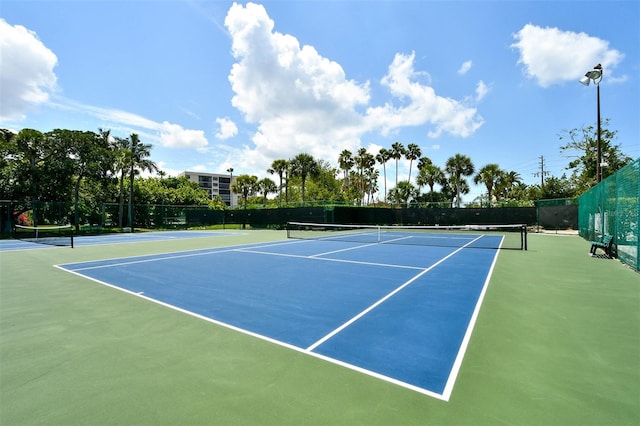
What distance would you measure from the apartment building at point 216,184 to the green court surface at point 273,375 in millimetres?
116932

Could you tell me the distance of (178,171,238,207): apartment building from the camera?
118000mm

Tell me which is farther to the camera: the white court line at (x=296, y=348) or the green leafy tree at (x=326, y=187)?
the green leafy tree at (x=326, y=187)

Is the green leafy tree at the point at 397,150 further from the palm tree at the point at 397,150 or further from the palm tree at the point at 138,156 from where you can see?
the palm tree at the point at 138,156

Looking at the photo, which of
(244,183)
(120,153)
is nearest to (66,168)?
(120,153)

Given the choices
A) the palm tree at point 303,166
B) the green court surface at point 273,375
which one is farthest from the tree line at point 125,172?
the green court surface at point 273,375

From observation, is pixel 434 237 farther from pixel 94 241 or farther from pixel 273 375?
pixel 94 241

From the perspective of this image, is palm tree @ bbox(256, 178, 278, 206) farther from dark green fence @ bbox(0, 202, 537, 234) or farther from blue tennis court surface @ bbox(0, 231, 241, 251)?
blue tennis court surface @ bbox(0, 231, 241, 251)

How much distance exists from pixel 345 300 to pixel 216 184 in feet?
418

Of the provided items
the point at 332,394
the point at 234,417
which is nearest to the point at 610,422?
the point at 332,394

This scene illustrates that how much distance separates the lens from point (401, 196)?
196ft

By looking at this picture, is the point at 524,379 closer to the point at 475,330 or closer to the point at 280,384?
the point at 475,330

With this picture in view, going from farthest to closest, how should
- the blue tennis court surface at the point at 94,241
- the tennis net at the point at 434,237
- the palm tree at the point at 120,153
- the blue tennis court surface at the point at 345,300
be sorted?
the palm tree at the point at 120,153 → the blue tennis court surface at the point at 94,241 → the tennis net at the point at 434,237 → the blue tennis court surface at the point at 345,300

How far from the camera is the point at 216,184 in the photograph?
4931 inches

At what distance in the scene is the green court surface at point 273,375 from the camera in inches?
100
